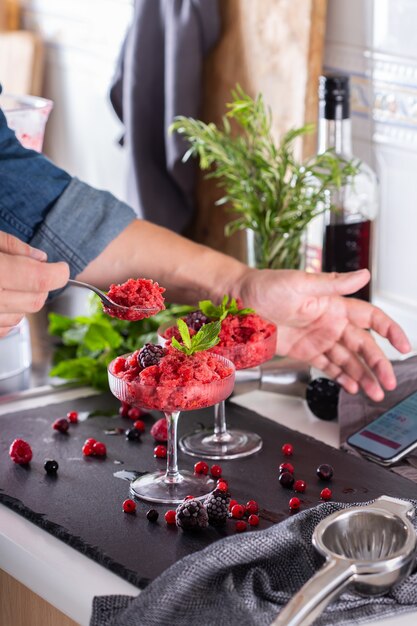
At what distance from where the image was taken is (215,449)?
60.2 inches

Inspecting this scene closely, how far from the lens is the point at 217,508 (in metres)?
1.28

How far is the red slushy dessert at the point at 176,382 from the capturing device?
1271 mm

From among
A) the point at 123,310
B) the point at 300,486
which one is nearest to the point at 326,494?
the point at 300,486

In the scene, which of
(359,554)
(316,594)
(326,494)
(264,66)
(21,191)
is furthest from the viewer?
(264,66)

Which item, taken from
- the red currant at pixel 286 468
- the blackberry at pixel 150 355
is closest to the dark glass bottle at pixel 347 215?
the red currant at pixel 286 468

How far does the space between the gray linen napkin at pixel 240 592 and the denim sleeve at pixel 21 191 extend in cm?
72

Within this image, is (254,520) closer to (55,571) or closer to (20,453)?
(55,571)

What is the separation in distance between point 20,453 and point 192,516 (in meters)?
0.32

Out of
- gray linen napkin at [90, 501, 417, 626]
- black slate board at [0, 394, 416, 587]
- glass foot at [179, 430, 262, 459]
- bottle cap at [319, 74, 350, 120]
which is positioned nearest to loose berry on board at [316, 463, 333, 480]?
black slate board at [0, 394, 416, 587]

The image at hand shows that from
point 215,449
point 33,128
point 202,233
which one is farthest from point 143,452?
point 202,233

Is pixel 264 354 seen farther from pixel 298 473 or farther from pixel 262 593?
pixel 262 593

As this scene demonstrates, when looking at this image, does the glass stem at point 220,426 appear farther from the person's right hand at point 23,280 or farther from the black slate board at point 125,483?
the person's right hand at point 23,280

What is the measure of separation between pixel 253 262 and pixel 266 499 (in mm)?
617

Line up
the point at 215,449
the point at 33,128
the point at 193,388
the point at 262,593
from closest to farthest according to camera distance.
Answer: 1. the point at 262,593
2. the point at 193,388
3. the point at 215,449
4. the point at 33,128
